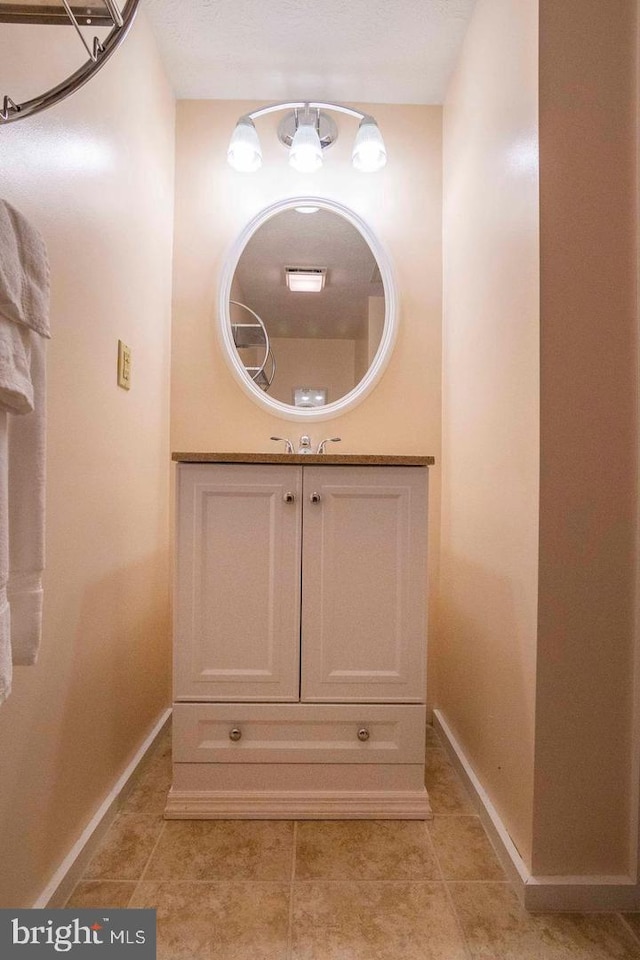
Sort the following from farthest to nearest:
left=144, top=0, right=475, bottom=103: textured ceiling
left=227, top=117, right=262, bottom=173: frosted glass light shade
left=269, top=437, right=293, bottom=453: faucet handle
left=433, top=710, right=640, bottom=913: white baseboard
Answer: left=269, top=437, right=293, bottom=453: faucet handle
left=227, top=117, right=262, bottom=173: frosted glass light shade
left=144, top=0, right=475, bottom=103: textured ceiling
left=433, top=710, right=640, bottom=913: white baseboard

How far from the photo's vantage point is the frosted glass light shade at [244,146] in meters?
1.71

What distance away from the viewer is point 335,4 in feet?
4.89

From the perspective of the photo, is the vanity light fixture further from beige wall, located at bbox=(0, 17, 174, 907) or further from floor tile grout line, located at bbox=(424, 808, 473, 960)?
floor tile grout line, located at bbox=(424, 808, 473, 960)

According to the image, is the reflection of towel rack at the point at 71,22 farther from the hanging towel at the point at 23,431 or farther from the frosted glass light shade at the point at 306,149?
the frosted glass light shade at the point at 306,149

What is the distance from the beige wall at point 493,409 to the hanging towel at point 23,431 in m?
0.91

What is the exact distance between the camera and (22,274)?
27.1 inches

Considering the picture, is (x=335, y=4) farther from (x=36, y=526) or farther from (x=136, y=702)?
(x=136, y=702)

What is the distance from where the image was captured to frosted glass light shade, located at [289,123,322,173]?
1.73 meters

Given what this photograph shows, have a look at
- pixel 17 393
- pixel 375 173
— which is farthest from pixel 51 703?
pixel 375 173

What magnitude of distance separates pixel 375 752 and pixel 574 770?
47cm

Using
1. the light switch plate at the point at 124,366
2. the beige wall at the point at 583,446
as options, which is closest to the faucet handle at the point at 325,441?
the light switch plate at the point at 124,366

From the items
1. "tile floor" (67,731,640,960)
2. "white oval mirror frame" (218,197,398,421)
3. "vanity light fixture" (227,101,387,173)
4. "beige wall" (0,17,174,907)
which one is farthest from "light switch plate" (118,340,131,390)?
"tile floor" (67,731,640,960)

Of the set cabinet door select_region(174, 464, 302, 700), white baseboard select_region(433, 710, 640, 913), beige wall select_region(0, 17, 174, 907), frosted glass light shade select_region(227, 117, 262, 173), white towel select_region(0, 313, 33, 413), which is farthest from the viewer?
frosted glass light shade select_region(227, 117, 262, 173)

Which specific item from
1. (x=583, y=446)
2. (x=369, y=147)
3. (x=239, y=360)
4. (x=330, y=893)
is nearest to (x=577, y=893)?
(x=330, y=893)
